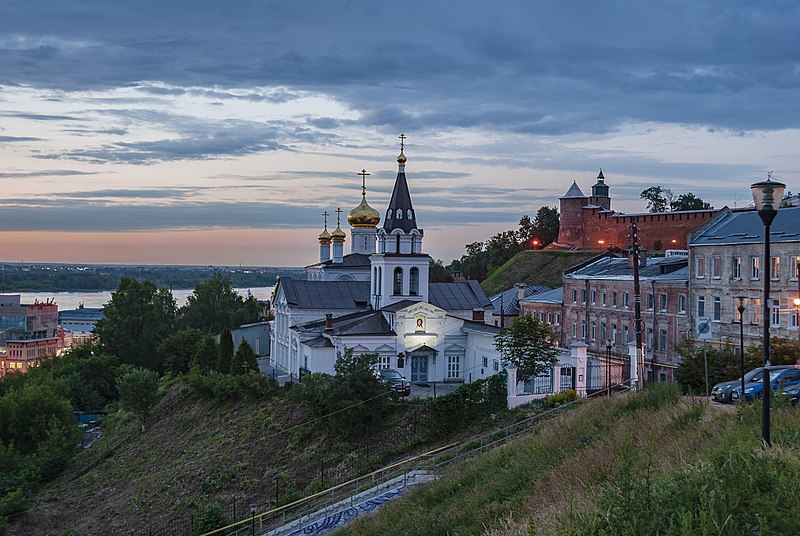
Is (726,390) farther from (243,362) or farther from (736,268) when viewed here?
(243,362)

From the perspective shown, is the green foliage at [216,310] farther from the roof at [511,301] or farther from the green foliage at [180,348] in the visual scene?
the roof at [511,301]

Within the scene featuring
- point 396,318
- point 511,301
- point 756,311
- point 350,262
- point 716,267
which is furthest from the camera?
point 511,301

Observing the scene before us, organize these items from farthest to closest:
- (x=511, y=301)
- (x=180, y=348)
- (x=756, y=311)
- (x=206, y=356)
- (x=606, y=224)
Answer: (x=606, y=224), (x=180, y=348), (x=511, y=301), (x=206, y=356), (x=756, y=311)

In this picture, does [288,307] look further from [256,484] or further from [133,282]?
[133,282]

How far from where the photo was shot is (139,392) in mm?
42531

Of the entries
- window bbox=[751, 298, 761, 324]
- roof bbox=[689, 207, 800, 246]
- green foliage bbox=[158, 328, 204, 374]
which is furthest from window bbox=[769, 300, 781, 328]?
green foliage bbox=[158, 328, 204, 374]

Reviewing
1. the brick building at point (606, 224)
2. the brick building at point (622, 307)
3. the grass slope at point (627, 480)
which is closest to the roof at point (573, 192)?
the brick building at point (606, 224)

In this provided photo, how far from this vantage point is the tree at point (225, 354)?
4497 centimetres

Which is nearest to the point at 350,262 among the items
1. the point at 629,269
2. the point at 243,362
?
the point at 243,362

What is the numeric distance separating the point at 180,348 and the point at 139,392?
1844cm

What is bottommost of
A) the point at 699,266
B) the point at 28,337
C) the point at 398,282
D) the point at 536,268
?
the point at 28,337

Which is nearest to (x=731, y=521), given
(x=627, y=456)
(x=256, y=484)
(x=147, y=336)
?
(x=627, y=456)

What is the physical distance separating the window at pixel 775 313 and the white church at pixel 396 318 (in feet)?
35.3

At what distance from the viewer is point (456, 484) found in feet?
56.6
